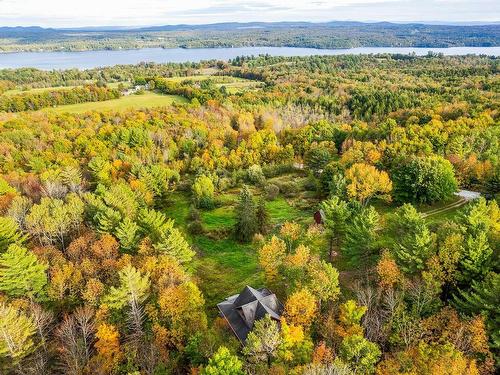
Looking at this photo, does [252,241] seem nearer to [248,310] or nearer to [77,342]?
[248,310]

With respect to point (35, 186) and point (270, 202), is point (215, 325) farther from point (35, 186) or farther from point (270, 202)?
point (35, 186)

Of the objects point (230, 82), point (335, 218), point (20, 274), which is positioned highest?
point (230, 82)

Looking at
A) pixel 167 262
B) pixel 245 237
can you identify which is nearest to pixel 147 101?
pixel 245 237

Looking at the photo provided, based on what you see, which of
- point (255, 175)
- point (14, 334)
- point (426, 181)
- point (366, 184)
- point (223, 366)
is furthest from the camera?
point (255, 175)

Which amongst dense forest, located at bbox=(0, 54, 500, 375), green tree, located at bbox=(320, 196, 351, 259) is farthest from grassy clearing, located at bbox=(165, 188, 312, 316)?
green tree, located at bbox=(320, 196, 351, 259)

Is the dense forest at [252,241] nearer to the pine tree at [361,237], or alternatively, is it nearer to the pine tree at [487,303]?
the pine tree at [487,303]

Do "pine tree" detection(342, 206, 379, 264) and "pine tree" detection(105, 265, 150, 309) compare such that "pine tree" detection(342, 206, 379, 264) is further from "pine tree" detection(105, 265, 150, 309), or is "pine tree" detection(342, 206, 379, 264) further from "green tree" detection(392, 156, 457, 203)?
"pine tree" detection(105, 265, 150, 309)

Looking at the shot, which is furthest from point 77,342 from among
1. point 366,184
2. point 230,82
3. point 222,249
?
point 230,82
